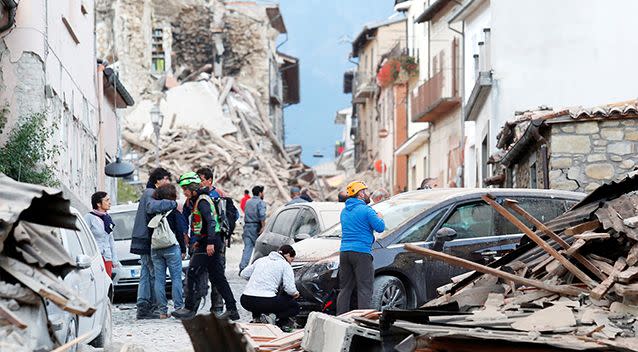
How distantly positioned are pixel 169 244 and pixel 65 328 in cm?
658

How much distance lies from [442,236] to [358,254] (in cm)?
139

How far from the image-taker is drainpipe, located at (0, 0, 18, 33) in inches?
719

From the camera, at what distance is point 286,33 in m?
73.4

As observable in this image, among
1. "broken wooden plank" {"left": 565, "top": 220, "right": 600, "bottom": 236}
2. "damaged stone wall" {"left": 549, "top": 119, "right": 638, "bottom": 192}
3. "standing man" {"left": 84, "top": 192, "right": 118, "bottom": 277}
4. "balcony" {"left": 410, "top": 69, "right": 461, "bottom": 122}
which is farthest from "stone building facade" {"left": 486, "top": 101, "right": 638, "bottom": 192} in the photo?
"balcony" {"left": 410, "top": 69, "right": 461, "bottom": 122}

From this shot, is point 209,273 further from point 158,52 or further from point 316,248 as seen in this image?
point 158,52

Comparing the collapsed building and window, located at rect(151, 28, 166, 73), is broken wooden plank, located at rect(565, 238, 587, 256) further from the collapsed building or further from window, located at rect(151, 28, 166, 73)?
window, located at rect(151, 28, 166, 73)

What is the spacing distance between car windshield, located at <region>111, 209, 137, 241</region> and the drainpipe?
333 cm

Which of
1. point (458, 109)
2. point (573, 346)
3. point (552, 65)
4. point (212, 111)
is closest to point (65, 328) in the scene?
point (573, 346)

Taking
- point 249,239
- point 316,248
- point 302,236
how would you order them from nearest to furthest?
point 316,248 → point 302,236 → point 249,239

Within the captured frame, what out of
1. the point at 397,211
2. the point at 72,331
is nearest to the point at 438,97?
the point at 397,211

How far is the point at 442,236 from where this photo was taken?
579 inches

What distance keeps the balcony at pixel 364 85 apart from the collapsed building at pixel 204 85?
4452 millimetres

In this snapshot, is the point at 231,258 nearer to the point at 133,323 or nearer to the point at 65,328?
the point at 133,323

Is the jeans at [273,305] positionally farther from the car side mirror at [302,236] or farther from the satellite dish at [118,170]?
the satellite dish at [118,170]
